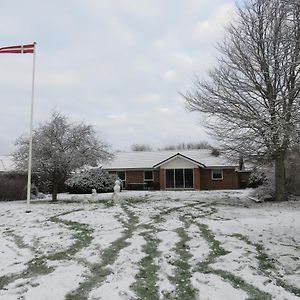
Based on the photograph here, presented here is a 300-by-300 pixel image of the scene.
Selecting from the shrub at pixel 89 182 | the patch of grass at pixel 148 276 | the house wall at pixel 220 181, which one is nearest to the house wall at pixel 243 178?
the house wall at pixel 220 181

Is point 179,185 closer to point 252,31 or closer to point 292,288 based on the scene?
point 252,31

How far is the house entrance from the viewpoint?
39188 mm

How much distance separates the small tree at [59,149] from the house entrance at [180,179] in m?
14.7

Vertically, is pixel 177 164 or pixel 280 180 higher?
pixel 177 164

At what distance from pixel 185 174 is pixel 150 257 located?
98.9 ft

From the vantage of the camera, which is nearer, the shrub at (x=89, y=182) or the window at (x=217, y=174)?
the shrub at (x=89, y=182)

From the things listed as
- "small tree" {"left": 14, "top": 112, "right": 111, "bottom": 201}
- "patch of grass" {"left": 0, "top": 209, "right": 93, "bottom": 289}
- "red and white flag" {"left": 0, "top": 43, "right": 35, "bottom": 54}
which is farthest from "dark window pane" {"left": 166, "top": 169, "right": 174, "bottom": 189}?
"patch of grass" {"left": 0, "top": 209, "right": 93, "bottom": 289}

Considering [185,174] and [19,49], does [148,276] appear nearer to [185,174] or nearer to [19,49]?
[19,49]

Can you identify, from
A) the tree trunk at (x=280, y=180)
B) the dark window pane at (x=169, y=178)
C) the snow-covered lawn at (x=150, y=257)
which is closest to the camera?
the snow-covered lawn at (x=150, y=257)

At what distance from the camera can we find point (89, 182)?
32594mm

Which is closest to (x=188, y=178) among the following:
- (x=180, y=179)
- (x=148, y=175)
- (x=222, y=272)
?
(x=180, y=179)

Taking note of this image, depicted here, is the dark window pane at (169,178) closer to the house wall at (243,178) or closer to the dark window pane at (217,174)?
the dark window pane at (217,174)

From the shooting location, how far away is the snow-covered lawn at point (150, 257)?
695cm

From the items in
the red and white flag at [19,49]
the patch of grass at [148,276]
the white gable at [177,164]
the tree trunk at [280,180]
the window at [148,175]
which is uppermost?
the red and white flag at [19,49]
